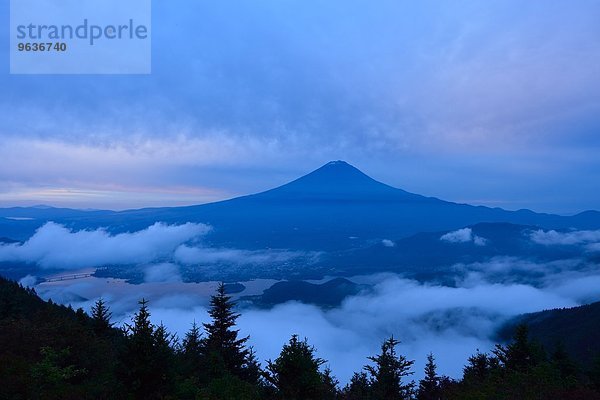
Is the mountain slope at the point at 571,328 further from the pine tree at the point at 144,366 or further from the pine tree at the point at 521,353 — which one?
the pine tree at the point at 144,366

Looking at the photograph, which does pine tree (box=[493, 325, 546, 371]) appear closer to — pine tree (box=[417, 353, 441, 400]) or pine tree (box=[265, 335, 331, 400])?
pine tree (box=[417, 353, 441, 400])

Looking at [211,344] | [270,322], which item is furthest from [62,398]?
[270,322]

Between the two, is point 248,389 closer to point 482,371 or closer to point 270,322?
point 482,371

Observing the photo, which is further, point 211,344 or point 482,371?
point 482,371

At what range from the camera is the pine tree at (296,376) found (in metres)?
11.3

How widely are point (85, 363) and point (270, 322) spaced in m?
161

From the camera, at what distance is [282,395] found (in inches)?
441

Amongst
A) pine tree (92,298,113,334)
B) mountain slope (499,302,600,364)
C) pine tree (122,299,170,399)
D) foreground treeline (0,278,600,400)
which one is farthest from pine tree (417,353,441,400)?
mountain slope (499,302,600,364)

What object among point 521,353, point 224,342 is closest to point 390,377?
point 224,342

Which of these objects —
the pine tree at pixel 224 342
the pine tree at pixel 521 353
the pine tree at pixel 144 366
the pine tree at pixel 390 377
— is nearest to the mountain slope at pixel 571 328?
the pine tree at pixel 521 353

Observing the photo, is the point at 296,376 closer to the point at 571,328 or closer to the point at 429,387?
the point at 429,387

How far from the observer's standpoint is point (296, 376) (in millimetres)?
11406

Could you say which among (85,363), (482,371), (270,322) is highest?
(85,363)

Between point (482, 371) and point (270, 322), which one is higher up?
point (482, 371)
